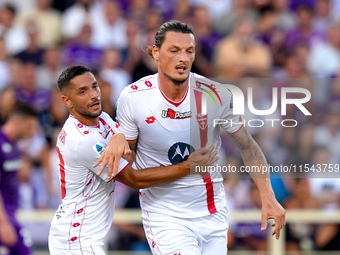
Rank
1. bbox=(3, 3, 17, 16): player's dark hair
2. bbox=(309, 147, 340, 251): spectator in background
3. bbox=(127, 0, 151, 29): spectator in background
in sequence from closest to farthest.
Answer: bbox=(309, 147, 340, 251): spectator in background → bbox=(127, 0, 151, 29): spectator in background → bbox=(3, 3, 17, 16): player's dark hair

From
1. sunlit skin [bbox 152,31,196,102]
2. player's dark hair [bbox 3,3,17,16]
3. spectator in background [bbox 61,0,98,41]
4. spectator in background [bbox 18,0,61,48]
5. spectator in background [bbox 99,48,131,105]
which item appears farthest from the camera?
player's dark hair [bbox 3,3,17,16]

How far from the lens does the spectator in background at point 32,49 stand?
10.8 metres

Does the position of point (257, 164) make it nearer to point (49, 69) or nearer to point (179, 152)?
point (179, 152)

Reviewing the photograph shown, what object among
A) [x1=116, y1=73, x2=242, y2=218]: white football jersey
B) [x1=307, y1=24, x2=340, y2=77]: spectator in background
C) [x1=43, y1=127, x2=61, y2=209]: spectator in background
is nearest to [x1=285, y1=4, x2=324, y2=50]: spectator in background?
[x1=307, y1=24, x2=340, y2=77]: spectator in background

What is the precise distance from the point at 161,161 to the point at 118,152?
0.67 meters

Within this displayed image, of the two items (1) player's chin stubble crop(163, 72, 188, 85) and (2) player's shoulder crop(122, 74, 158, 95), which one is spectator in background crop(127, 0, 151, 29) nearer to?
(2) player's shoulder crop(122, 74, 158, 95)

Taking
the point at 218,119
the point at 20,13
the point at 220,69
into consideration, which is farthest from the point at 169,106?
the point at 20,13

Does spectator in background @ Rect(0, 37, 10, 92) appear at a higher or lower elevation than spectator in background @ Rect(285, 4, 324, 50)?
lower

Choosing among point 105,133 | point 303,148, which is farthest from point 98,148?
point 303,148

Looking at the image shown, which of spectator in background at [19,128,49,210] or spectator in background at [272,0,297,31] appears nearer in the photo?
spectator in background at [19,128,49,210]

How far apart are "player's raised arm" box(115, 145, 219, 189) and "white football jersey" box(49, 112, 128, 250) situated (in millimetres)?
224

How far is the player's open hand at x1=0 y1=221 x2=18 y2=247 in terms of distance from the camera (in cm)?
744

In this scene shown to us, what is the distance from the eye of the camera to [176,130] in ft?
17.4

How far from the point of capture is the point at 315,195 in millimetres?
8812
